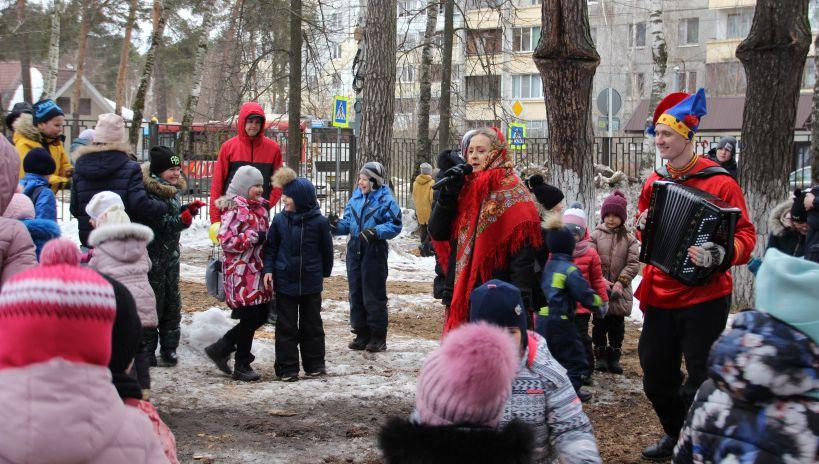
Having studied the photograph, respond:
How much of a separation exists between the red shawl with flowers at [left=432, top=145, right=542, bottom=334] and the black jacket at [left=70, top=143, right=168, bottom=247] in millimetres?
2796

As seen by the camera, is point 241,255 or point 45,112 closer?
point 241,255

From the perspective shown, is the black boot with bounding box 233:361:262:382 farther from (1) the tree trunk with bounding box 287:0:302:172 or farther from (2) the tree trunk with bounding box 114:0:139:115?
(2) the tree trunk with bounding box 114:0:139:115

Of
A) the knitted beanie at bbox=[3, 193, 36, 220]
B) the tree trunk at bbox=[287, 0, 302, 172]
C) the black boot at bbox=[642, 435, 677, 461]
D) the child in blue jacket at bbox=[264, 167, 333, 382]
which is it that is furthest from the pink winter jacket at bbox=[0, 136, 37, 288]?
the tree trunk at bbox=[287, 0, 302, 172]

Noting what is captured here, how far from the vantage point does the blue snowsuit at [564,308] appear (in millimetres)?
6660

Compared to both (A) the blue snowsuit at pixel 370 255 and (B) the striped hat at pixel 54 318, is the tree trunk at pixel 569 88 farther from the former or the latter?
(B) the striped hat at pixel 54 318

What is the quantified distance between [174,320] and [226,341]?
0.52 meters

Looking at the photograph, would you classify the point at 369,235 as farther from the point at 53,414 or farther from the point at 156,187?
the point at 53,414

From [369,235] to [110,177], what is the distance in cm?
261

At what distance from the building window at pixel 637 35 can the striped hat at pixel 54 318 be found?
52.6 metres

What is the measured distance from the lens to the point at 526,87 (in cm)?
5894

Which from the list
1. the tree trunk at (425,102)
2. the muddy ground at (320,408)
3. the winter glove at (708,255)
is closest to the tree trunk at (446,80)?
the tree trunk at (425,102)

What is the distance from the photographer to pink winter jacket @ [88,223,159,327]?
558 cm

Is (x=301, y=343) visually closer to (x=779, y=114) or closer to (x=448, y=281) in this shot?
(x=448, y=281)

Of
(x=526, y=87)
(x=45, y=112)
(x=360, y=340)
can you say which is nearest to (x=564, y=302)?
(x=360, y=340)
